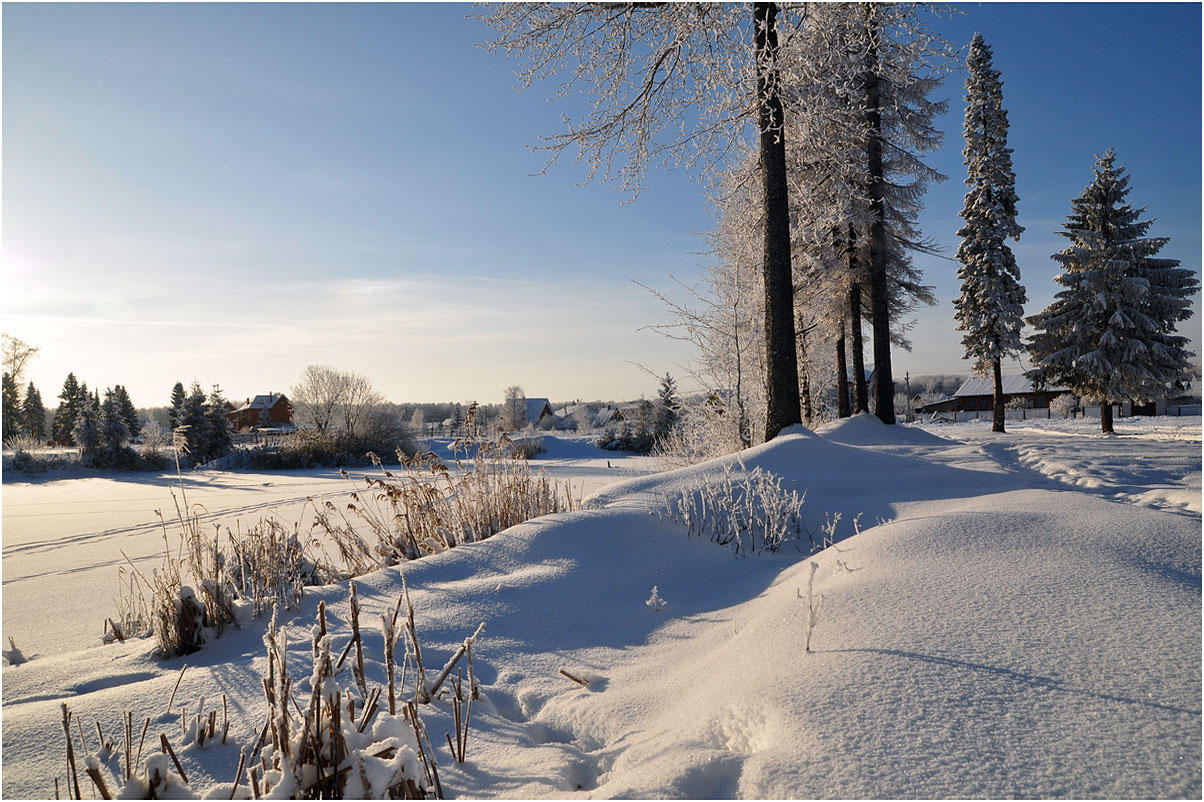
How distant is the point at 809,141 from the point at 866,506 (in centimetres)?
674

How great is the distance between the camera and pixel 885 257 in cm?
1546

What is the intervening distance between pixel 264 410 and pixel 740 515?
71101 millimetres

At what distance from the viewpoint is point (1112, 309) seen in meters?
24.5

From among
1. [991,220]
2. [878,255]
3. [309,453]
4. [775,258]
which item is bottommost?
[309,453]

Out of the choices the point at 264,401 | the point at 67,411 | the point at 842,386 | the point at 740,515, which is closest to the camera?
the point at 740,515

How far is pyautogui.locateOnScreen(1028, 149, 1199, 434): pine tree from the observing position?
23.8m

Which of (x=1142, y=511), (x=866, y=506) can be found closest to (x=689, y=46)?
(x=866, y=506)

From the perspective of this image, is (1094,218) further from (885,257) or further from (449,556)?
(449,556)

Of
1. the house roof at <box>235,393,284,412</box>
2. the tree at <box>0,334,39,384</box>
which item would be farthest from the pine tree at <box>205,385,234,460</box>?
the house roof at <box>235,393,284,412</box>

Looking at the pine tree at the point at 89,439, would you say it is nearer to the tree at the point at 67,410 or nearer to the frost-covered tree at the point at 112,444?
the frost-covered tree at the point at 112,444

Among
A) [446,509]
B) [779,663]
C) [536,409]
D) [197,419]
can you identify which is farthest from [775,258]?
[536,409]

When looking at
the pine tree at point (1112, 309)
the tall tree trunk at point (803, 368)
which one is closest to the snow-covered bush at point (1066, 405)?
the pine tree at point (1112, 309)

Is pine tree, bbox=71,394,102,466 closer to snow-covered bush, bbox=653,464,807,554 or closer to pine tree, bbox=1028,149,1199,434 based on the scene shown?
snow-covered bush, bbox=653,464,807,554

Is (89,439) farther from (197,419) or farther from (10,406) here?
(10,406)
